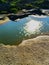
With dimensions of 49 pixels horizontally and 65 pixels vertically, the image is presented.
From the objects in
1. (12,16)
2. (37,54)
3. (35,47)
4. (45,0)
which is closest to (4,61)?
(37,54)

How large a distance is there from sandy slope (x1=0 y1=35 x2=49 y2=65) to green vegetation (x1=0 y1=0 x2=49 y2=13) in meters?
72.9

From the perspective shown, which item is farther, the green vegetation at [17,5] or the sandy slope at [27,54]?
the green vegetation at [17,5]

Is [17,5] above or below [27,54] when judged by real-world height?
below

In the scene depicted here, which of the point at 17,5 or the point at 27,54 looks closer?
the point at 27,54

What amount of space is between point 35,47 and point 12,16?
196ft

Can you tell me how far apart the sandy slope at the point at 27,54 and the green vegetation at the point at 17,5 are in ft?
239

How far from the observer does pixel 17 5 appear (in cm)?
12581

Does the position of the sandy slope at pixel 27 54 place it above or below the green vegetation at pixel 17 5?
above

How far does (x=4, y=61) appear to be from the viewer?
35.1 meters

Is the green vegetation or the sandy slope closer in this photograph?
the sandy slope

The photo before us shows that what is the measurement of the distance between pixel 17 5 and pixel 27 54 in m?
90.4

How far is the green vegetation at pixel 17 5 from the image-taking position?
116 meters

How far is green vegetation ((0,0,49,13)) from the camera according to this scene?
116 meters

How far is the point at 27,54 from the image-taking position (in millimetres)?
38250
